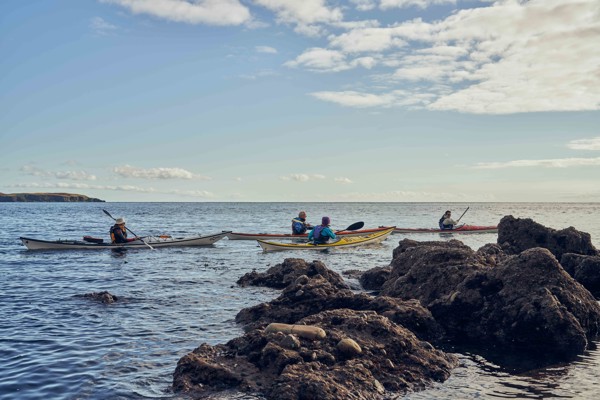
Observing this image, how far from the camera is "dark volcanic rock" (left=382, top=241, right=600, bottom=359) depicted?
9703 mm

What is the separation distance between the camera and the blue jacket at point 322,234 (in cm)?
2834

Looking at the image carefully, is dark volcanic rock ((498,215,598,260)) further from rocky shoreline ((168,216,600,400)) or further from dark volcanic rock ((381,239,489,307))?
dark volcanic rock ((381,239,489,307))

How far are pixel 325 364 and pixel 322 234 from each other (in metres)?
20.9

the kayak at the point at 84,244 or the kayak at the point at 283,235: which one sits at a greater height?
the kayak at the point at 283,235

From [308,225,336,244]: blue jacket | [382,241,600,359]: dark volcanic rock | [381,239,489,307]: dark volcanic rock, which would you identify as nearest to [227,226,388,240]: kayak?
[308,225,336,244]: blue jacket

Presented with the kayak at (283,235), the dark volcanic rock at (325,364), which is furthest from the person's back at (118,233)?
the dark volcanic rock at (325,364)

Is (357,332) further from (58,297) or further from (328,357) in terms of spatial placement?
(58,297)

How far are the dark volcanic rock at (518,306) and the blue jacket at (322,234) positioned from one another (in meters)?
16.0

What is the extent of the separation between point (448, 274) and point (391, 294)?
174 centimetres

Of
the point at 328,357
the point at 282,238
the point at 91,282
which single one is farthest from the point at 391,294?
the point at 282,238

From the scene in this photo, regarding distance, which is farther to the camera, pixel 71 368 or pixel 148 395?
pixel 71 368

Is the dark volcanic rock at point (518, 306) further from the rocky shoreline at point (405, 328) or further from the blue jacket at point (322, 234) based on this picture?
the blue jacket at point (322, 234)

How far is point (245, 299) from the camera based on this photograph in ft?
49.1

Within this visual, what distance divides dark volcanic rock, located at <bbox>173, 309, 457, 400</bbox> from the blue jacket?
19341mm
